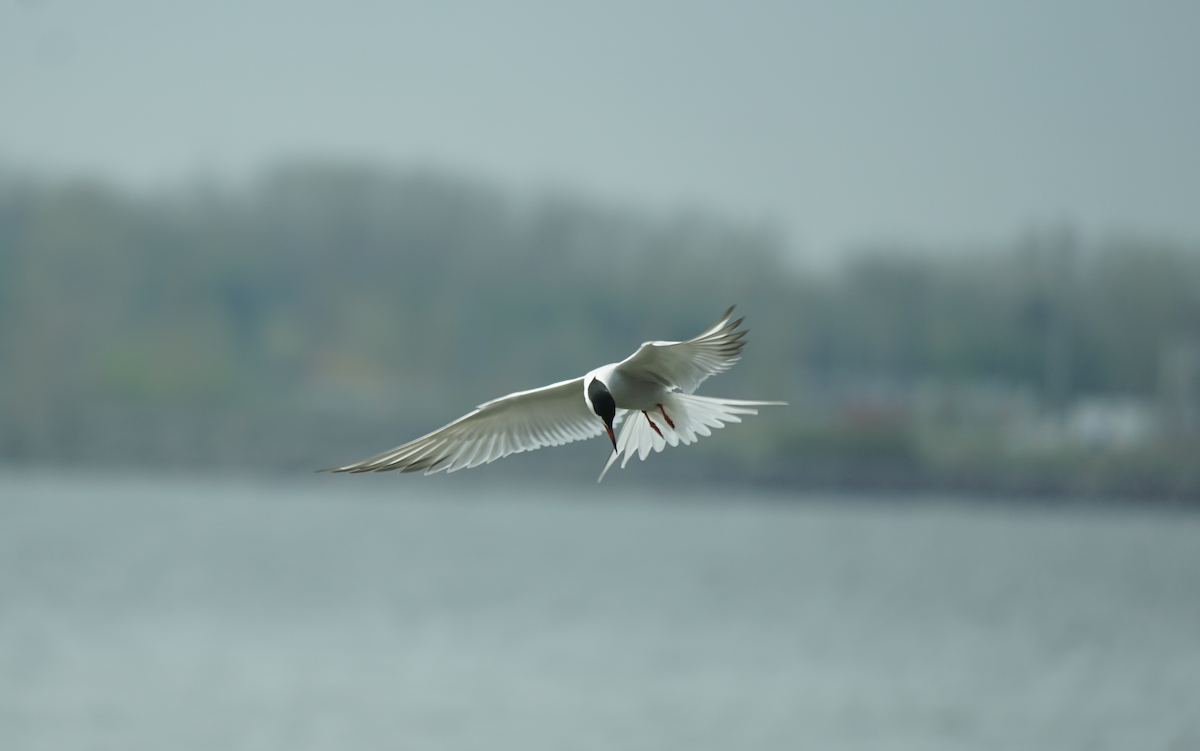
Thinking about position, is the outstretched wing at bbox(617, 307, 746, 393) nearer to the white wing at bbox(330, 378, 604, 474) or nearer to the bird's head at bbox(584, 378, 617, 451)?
the bird's head at bbox(584, 378, 617, 451)

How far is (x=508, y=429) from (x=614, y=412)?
1.15 metres

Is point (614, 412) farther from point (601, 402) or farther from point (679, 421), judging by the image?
point (679, 421)

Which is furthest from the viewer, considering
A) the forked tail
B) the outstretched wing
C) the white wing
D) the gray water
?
the gray water

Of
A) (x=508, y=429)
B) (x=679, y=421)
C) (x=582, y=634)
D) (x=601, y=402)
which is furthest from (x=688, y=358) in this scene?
(x=582, y=634)

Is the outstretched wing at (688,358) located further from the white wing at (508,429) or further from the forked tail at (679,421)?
the white wing at (508,429)

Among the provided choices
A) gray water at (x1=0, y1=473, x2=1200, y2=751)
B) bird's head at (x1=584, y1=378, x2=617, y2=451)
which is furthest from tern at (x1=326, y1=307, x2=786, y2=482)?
gray water at (x1=0, y1=473, x2=1200, y2=751)

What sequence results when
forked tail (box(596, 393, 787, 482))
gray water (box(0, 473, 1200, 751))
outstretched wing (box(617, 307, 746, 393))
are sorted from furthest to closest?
gray water (box(0, 473, 1200, 751)) < forked tail (box(596, 393, 787, 482)) < outstretched wing (box(617, 307, 746, 393))

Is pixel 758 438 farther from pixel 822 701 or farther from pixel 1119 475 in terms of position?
pixel 822 701

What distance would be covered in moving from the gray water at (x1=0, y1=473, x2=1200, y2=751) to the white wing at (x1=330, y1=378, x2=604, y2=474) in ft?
47.8

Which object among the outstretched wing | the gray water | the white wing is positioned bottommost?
the gray water

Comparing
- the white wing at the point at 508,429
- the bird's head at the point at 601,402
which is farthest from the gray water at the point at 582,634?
the bird's head at the point at 601,402

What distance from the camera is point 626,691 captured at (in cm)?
2934

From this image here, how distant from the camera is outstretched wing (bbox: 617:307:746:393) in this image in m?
9.30

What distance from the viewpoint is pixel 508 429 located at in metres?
10.2
